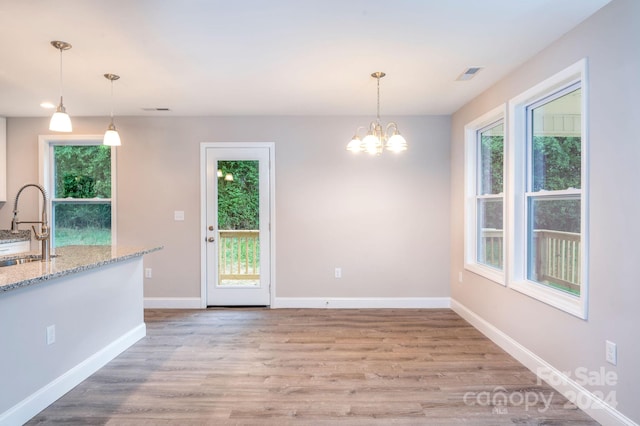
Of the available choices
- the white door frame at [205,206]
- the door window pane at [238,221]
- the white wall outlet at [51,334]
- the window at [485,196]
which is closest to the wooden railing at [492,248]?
the window at [485,196]

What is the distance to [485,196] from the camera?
377cm

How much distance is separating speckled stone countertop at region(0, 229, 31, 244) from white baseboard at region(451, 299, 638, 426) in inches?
215

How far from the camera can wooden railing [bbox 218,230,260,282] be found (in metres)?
4.60

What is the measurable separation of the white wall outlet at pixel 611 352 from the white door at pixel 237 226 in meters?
3.42

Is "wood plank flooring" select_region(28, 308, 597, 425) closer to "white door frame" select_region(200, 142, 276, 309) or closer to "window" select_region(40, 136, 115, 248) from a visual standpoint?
"white door frame" select_region(200, 142, 276, 309)

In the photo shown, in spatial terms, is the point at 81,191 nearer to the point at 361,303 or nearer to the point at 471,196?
the point at 361,303

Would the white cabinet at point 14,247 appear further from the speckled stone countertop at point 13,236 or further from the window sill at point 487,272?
the window sill at point 487,272

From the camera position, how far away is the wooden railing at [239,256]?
15.1 ft

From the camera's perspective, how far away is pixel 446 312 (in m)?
4.38

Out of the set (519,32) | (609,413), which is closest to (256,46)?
(519,32)

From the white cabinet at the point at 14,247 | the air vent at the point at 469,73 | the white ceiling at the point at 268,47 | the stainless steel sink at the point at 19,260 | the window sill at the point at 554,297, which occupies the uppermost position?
the air vent at the point at 469,73

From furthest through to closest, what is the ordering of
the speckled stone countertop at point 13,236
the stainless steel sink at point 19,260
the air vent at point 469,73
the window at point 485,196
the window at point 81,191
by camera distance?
the window at point 81,191 → the speckled stone countertop at point 13,236 → the window at point 485,196 → the air vent at point 469,73 → the stainless steel sink at point 19,260

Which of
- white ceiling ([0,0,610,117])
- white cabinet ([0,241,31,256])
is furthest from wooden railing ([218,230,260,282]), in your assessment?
white cabinet ([0,241,31,256])

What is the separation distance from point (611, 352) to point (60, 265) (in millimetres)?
3498
